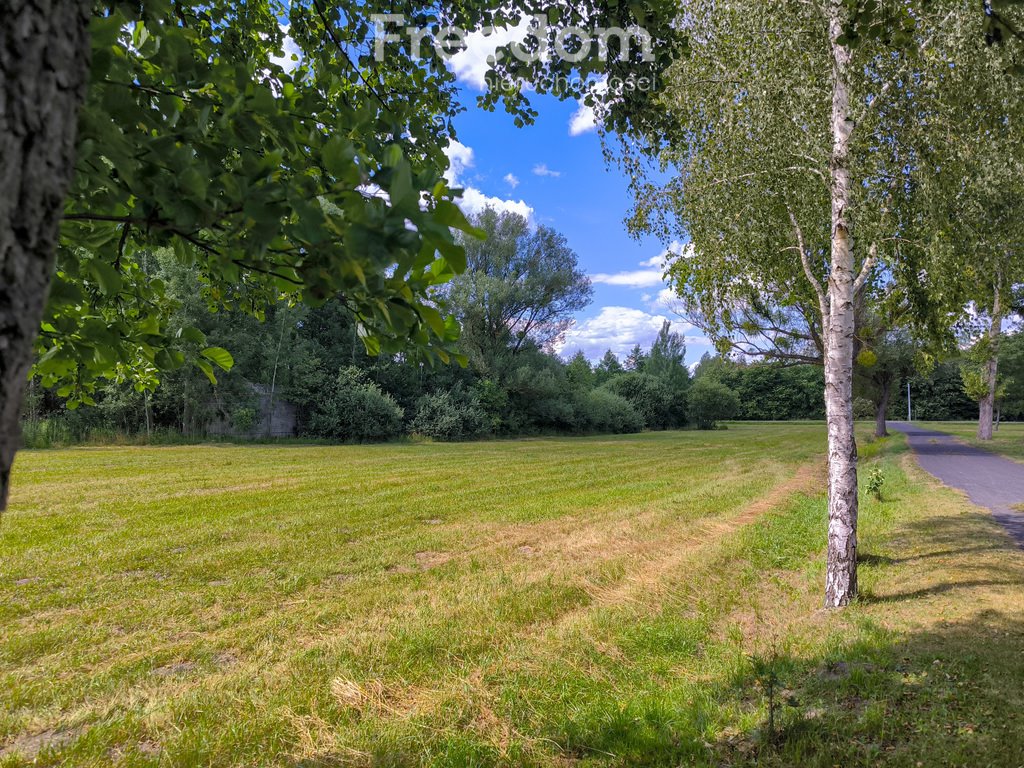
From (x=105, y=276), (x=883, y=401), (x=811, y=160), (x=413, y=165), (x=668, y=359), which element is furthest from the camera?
(x=668, y=359)

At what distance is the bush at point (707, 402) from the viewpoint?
4875 centimetres

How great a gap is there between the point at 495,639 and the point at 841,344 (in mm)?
3825

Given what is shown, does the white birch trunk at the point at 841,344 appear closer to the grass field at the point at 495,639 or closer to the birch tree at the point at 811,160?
the birch tree at the point at 811,160

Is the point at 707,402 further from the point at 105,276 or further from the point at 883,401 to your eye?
the point at 105,276

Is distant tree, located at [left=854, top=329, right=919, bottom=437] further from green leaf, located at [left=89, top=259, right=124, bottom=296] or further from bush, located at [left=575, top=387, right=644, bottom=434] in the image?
green leaf, located at [left=89, top=259, right=124, bottom=296]

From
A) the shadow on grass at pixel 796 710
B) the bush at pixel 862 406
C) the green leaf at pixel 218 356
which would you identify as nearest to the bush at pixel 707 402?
the bush at pixel 862 406

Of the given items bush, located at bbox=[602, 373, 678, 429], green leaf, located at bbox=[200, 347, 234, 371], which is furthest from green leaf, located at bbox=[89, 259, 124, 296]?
bush, located at bbox=[602, 373, 678, 429]

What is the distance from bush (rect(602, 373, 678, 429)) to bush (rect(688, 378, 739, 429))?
307 centimetres

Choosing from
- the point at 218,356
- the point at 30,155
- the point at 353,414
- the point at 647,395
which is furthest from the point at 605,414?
the point at 30,155

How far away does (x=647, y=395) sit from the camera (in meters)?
45.8

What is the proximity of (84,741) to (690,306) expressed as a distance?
753 cm

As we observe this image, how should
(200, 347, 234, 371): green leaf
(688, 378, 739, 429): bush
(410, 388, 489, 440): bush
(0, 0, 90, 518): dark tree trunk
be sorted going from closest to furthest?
1. (0, 0, 90, 518): dark tree trunk
2. (200, 347, 234, 371): green leaf
3. (410, 388, 489, 440): bush
4. (688, 378, 739, 429): bush

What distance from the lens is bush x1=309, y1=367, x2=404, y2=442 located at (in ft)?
79.3

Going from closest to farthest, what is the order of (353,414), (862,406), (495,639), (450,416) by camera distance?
(495,639), (353,414), (450,416), (862,406)
